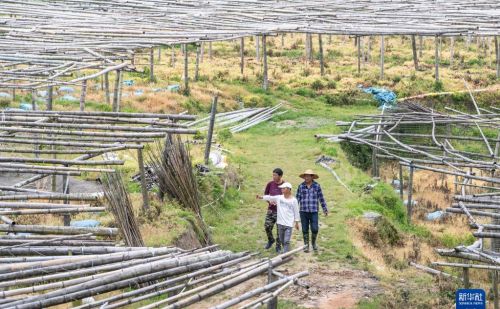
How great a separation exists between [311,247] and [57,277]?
6.18 meters

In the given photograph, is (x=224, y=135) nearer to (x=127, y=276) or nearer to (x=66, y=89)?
(x=66, y=89)

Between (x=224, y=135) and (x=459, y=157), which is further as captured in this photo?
(x=224, y=135)

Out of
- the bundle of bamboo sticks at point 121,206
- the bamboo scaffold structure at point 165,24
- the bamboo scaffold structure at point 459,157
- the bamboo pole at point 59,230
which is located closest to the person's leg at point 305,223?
the bamboo scaffold structure at point 459,157

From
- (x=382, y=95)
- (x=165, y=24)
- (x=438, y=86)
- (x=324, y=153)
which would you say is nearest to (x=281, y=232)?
(x=324, y=153)

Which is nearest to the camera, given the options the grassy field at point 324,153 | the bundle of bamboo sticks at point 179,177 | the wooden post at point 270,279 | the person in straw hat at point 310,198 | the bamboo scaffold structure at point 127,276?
the bamboo scaffold structure at point 127,276

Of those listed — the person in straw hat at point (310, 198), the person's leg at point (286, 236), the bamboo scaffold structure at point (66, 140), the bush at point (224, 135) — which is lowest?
the person's leg at point (286, 236)

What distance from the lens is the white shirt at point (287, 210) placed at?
11359mm

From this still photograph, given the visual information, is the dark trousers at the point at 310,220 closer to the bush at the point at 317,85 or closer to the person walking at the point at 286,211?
the person walking at the point at 286,211

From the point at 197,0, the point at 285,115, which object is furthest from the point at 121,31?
the point at 197,0

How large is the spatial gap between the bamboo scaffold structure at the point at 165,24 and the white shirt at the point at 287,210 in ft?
11.7

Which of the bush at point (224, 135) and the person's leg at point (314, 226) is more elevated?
the bush at point (224, 135)

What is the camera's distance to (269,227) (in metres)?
12.1

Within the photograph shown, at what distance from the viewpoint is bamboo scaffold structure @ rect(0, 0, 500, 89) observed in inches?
598

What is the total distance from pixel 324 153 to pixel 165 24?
5340 millimetres
